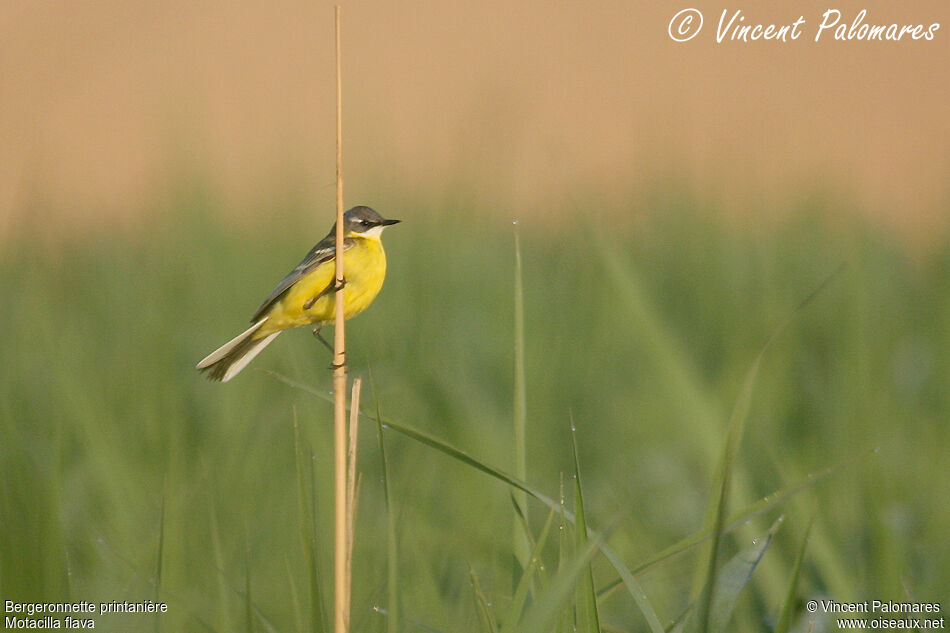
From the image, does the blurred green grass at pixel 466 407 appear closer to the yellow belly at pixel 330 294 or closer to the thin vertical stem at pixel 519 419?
the yellow belly at pixel 330 294

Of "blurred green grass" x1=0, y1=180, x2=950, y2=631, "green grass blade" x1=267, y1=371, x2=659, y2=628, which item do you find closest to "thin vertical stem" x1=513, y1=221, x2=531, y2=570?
"green grass blade" x1=267, y1=371, x2=659, y2=628

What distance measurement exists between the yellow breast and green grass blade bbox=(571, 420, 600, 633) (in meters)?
0.71

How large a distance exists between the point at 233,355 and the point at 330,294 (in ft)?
0.76

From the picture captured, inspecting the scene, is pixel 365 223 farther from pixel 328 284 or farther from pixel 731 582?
pixel 731 582

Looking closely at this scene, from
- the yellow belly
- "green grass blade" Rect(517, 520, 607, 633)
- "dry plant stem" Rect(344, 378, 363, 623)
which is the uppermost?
the yellow belly

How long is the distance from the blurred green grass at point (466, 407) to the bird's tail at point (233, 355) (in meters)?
0.08

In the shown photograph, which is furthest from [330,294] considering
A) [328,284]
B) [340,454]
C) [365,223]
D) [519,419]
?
[340,454]

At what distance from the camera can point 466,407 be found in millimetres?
2691

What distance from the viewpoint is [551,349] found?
3244 millimetres

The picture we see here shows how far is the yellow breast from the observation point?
1901 millimetres

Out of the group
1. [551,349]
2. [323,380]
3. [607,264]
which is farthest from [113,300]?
[607,264]

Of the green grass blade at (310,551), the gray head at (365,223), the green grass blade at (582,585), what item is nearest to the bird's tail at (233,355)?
the green grass blade at (310,551)

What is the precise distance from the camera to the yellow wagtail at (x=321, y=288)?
1835 millimetres

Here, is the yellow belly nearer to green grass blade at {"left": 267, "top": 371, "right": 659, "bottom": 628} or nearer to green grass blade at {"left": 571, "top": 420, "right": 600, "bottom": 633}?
green grass blade at {"left": 267, "top": 371, "right": 659, "bottom": 628}
